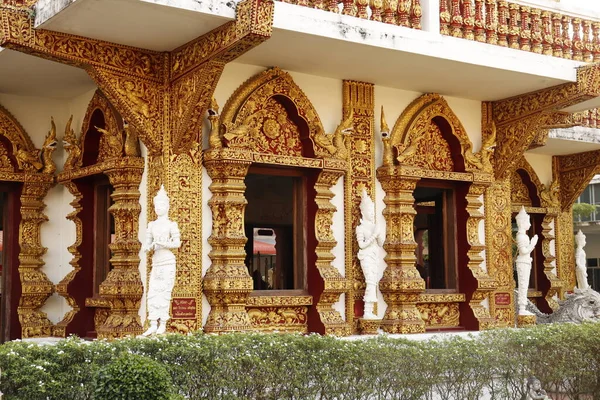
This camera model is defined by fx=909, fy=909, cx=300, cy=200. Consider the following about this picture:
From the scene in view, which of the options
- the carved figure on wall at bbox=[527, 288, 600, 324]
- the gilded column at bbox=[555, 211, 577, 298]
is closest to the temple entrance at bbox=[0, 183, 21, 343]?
the carved figure on wall at bbox=[527, 288, 600, 324]

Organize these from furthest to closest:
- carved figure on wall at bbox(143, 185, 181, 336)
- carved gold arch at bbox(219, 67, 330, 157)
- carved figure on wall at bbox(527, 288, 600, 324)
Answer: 1. carved figure on wall at bbox(527, 288, 600, 324)
2. carved gold arch at bbox(219, 67, 330, 157)
3. carved figure on wall at bbox(143, 185, 181, 336)

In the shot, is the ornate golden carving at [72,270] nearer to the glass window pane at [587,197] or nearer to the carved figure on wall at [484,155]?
the carved figure on wall at [484,155]

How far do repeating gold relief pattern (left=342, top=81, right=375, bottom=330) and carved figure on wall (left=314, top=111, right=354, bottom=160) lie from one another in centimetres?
16

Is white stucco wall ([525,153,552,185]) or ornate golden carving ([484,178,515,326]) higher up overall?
white stucco wall ([525,153,552,185])

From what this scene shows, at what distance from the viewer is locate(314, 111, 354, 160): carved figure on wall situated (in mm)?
10188

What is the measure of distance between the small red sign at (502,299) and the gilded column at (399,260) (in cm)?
145

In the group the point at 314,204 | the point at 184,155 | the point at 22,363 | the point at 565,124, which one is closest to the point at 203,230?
the point at 184,155

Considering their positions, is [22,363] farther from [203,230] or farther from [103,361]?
[203,230]

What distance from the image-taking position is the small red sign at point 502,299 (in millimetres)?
11680

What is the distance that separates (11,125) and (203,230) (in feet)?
9.90

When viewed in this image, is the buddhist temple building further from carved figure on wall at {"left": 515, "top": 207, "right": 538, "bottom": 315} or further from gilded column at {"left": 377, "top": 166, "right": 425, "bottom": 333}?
carved figure on wall at {"left": 515, "top": 207, "right": 538, "bottom": 315}

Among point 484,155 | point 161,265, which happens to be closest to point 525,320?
point 484,155

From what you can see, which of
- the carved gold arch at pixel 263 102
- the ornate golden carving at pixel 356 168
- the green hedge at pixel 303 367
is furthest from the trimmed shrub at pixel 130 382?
the ornate golden carving at pixel 356 168

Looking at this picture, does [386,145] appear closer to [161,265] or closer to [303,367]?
[161,265]
